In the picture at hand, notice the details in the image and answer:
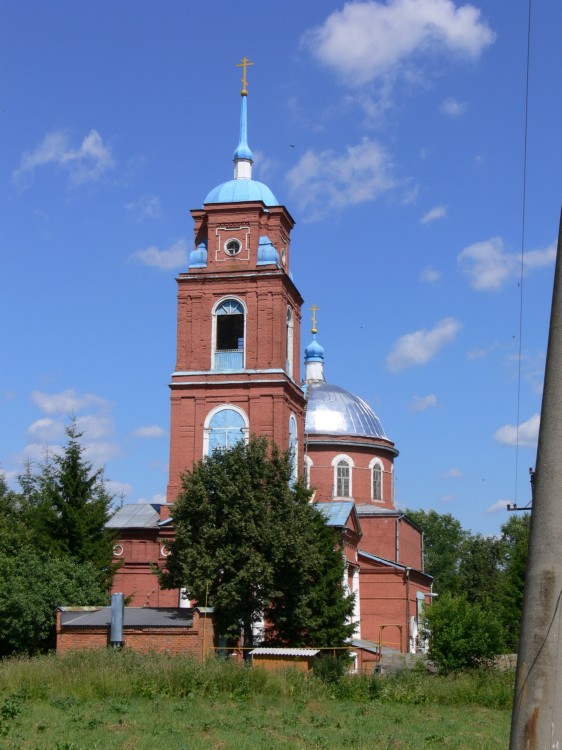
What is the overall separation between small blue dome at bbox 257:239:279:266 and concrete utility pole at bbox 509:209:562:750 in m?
37.8

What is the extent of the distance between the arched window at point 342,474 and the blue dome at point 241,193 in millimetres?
15679

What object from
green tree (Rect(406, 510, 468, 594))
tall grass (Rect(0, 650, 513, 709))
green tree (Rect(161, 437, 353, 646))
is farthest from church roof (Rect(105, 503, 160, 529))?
green tree (Rect(406, 510, 468, 594))

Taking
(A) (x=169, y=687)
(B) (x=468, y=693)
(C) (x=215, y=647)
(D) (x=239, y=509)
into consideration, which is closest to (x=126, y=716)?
(A) (x=169, y=687)

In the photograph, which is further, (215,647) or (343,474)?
(343,474)

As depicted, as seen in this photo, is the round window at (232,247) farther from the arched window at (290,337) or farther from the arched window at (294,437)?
the arched window at (294,437)

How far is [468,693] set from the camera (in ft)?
73.1

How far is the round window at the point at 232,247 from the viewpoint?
142 ft

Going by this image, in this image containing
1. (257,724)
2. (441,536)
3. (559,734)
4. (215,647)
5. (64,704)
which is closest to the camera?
(559,734)

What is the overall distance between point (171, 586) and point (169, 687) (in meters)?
11.4

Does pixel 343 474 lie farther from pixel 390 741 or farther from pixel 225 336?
pixel 390 741

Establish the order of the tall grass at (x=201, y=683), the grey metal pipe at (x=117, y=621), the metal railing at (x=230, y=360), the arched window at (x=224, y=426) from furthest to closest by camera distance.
→ the metal railing at (x=230, y=360), the arched window at (x=224, y=426), the grey metal pipe at (x=117, y=621), the tall grass at (x=201, y=683)

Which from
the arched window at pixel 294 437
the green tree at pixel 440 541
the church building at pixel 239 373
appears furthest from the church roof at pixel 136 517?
the green tree at pixel 440 541

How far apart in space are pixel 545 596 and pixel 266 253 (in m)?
38.7

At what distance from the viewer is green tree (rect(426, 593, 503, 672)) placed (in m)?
31.2
